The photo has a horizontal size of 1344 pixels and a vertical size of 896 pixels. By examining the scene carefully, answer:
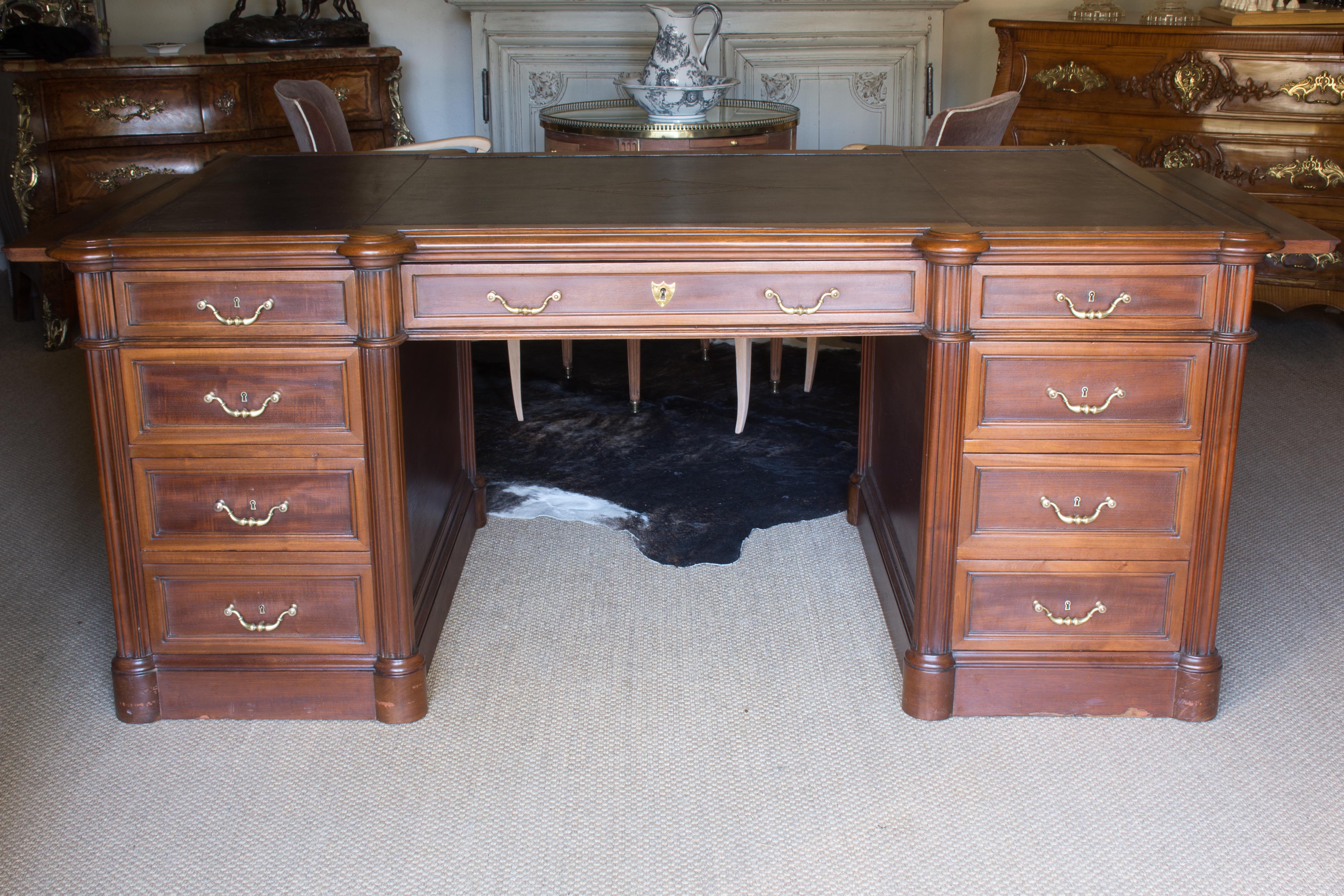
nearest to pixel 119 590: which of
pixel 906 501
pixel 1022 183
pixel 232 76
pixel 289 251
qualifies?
pixel 289 251

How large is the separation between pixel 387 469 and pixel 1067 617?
114 centimetres

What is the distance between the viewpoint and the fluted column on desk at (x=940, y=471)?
1934 millimetres

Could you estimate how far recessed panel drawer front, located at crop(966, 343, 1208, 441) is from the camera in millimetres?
1979

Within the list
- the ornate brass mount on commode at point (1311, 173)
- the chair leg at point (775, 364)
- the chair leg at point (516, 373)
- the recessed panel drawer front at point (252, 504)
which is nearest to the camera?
the recessed panel drawer front at point (252, 504)

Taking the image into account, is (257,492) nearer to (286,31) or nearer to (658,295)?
(658,295)

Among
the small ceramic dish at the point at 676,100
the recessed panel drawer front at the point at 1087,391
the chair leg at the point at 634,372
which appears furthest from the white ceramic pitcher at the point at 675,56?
the recessed panel drawer front at the point at 1087,391

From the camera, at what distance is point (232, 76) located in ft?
13.3

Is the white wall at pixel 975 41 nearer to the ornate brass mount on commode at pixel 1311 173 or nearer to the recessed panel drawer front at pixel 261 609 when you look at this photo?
the ornate brass mount on commode at pixel 1311 173

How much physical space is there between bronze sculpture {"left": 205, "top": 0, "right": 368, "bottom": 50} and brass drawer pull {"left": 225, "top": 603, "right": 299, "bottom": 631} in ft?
8.83

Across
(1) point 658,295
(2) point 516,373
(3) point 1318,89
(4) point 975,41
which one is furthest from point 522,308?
(4) point 975,41

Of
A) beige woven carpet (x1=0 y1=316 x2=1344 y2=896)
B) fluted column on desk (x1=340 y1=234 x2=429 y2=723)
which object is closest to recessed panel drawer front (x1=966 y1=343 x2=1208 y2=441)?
beige woven carpet (x1=0 y1=316 x2=1344 y2=896)

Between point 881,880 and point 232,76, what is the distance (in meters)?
3.36

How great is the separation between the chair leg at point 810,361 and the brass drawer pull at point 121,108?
2198 mm

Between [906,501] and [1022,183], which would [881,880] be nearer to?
[906,501]
